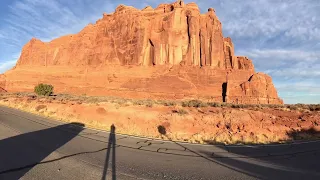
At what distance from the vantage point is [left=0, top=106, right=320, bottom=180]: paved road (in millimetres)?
5988

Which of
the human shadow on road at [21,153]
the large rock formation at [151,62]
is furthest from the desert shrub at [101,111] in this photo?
the large rock formation at [151,62]

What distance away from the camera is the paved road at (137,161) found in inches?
236

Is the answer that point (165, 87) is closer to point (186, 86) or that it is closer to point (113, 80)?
point (186, 86)

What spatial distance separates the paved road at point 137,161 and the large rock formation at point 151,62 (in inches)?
2499

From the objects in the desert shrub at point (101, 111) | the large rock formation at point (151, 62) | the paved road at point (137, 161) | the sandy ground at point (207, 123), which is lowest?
the paved road at point (137, 161)

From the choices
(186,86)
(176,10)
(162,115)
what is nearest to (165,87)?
(186,86)

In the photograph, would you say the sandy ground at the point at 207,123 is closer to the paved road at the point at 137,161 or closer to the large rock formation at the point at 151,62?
the paved road at the point at 137,161

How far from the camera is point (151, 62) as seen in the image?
85.7 m

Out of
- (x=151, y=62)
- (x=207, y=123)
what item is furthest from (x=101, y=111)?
(x=151, y=62)

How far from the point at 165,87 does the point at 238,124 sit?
57.1m

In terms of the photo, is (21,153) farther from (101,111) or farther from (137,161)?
(101,111)

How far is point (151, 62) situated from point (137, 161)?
7926 centimetres

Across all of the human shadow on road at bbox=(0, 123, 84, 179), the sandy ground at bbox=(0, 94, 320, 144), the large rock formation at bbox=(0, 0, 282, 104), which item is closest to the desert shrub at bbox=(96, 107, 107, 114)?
the sandy ground at bbox=(0, 94, 320, 144)

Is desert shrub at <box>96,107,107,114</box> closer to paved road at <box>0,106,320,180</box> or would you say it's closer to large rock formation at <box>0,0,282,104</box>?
paved road at <box>0,106,320,180</box>
